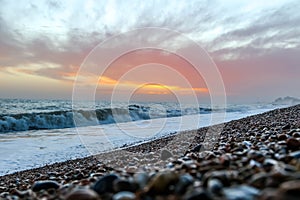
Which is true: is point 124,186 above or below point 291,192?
below

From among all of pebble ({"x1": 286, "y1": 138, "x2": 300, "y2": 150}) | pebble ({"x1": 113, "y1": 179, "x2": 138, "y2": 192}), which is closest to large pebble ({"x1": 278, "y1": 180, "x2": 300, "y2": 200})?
pebble ({"x1": 113, "y1": 179, "x2": 138, "y2": 192})

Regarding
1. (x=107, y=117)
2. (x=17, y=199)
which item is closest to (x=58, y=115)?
(x=107, y=117)

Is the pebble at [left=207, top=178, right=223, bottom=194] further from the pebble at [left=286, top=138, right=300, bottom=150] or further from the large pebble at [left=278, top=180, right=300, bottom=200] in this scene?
the pebble at [left=286, top=138, right=300, bottom=150]

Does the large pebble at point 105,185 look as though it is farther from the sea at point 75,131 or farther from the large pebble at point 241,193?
the sea at point 75,131

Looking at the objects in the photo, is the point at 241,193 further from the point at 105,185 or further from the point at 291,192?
the point at 105,185

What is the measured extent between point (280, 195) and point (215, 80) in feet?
21.5

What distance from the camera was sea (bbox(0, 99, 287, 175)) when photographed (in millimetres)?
7465

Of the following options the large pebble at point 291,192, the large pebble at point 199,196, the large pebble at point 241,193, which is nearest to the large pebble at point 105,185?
the large pebble at point 199,196

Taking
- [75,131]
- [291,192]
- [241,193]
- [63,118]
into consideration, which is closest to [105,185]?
[241,193]

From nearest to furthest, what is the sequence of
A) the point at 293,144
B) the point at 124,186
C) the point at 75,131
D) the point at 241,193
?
the point at 241,193, the point at 124,186, the point at 293,144, the point at 75,131

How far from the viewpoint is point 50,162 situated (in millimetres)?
6652

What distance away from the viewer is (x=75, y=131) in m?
13.8

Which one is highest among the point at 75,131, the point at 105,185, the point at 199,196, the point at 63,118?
the point at 199,196

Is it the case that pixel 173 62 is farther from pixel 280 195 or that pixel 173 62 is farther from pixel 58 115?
pixel 58 115
